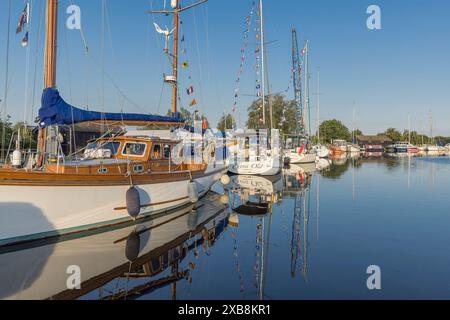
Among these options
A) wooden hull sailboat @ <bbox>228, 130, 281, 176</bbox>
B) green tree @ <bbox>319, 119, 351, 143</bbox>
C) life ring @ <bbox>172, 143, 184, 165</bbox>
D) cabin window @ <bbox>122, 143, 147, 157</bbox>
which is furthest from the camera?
green tree @ <bbox>319, 119, 351, 143</bbox>

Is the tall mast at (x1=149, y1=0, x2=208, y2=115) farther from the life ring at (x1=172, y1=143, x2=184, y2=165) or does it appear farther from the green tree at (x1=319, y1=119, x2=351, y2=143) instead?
the green tree at (x1=319, y1=119, x2=351, y2=143)

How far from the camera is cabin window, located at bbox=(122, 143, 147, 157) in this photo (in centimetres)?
1199

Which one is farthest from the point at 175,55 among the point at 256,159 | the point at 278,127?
the point at 278,127

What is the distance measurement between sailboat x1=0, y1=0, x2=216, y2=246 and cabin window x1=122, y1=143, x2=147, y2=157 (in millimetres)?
36

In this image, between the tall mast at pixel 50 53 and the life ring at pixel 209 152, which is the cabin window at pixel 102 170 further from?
the life ring at pixel 209 152

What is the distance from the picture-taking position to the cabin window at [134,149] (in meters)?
12.0

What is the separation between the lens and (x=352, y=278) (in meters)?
6.50

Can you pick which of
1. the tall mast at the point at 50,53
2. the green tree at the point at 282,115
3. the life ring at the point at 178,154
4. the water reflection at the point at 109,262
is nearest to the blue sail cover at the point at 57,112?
the tall mast at the point at 50,53

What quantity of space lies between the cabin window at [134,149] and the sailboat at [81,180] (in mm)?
36

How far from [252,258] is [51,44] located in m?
8.50

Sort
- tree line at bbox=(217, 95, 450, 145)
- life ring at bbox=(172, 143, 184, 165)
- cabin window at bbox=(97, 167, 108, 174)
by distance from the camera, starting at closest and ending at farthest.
A: cabin window at bbox=(97, 167, 108, 174) → life ring at bbox=(172, 143, 184, 165) → tree line at bbox=(217, 95, 450, 145)

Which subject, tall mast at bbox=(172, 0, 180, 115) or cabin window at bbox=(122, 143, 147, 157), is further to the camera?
tall mast at bbox=(172, 0, 180, 115)

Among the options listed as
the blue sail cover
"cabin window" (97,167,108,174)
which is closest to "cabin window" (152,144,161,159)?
"cabin window" (97,167,108,174)
